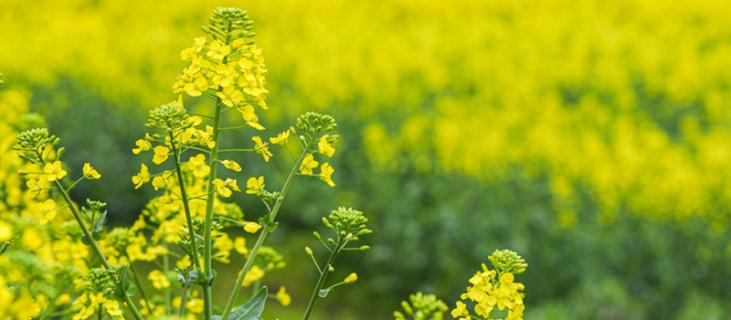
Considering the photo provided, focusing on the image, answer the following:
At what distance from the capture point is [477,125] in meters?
7.27

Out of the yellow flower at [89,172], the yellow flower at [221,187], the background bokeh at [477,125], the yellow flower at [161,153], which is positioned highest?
the background bokeh at [477,125]

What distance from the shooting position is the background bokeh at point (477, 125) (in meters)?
5.88

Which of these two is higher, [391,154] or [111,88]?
[111,88]

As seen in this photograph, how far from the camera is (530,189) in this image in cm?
621

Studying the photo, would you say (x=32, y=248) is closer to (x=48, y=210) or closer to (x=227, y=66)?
(x=48, y=210)

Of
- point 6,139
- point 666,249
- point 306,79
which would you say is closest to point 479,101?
point 306,79

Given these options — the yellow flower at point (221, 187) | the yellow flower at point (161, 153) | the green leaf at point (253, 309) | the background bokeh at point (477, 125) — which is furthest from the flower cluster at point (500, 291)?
the background bokeh at point (477, 125)

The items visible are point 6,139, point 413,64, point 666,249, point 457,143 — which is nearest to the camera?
point 6,139

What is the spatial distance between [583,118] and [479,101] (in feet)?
3.04

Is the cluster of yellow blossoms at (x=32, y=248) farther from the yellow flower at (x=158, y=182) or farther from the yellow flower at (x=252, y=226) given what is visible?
the yellow flower at (x=252, y=226)

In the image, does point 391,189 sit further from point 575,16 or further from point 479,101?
point 575,16

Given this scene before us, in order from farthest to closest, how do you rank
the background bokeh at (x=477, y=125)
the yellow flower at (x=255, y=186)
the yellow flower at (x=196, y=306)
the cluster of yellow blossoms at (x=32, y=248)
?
the background bokeh at (x=477, y=125) → the yellow flower at (x=196, y=306) → the yellow flower at (x=255, y=186) → the cluster of yellow blossoms at (x=32, y=248)

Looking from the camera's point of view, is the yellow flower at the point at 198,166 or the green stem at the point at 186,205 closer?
the green stem at the point at 186,205

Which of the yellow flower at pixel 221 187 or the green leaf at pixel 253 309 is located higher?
the yellow flower at pixel 221 187
